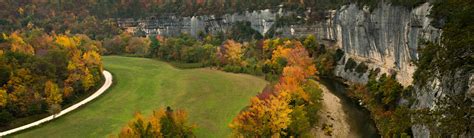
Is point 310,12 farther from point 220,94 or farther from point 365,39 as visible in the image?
point 220,94

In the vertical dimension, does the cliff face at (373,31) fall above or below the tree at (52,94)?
above

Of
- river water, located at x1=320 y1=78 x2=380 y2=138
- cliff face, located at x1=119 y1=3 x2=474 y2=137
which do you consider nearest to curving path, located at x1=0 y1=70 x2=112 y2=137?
river water, located at x1=320 y1=78 x2=380 y2=138

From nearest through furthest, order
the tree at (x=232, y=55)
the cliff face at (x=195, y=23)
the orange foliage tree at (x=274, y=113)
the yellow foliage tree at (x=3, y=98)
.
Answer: the orange foliage tree at (x=274, y=113)
the yellow foliage tree at (x=3, y=98)
the tree at (x=232, y=55)
the cliff face at (x=195, y=23)

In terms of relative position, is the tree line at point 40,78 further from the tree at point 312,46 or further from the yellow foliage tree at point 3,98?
the tree at point 312,46

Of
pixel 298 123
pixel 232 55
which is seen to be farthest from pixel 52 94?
pixel 232 55

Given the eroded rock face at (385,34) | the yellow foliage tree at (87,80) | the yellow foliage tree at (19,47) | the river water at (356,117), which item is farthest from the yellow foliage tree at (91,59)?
the eroded rock face at (385,34)

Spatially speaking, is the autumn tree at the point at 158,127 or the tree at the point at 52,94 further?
the tree at the point at 52,94

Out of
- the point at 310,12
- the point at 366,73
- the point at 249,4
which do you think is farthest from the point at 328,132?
the point at 249,4
